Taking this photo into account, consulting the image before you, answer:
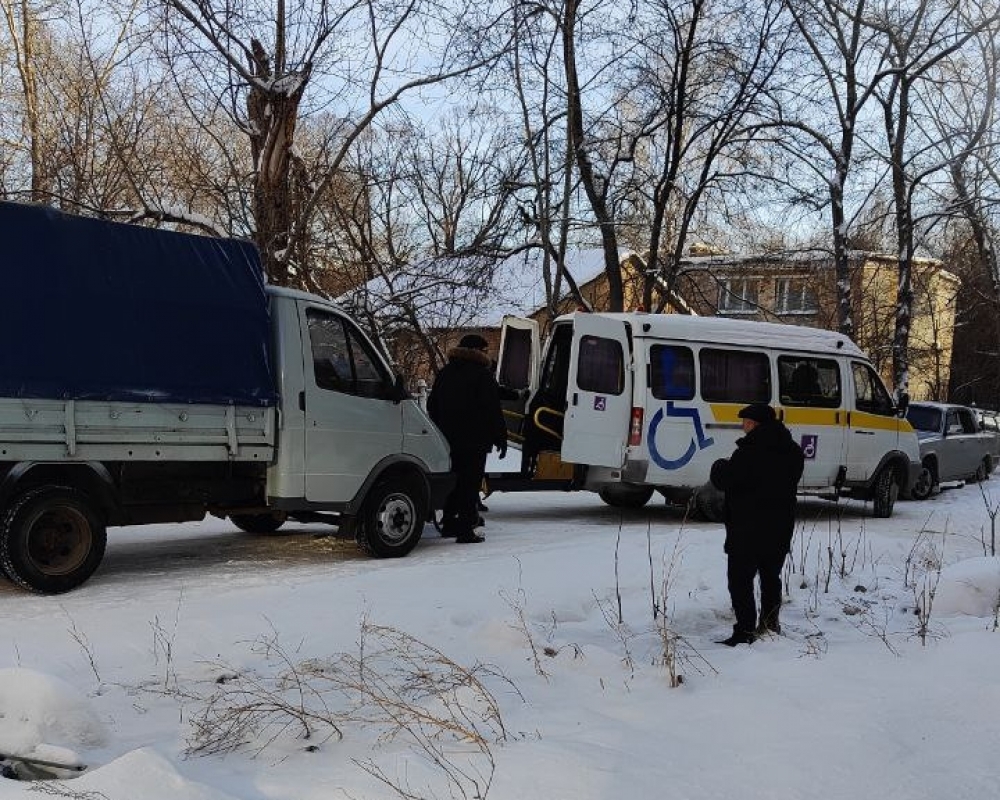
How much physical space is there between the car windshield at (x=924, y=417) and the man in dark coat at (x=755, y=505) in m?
12.9

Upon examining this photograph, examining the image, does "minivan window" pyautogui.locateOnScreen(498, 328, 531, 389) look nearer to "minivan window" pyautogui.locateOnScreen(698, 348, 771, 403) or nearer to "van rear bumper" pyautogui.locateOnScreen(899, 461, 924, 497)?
"minivan window" pyautogui.locateOnScreen(698, 348, 771, 403)

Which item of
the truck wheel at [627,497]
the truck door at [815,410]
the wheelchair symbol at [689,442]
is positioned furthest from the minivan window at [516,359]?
the truck door at [815,410]

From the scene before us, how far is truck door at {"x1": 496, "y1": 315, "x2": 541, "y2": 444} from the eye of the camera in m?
12.2

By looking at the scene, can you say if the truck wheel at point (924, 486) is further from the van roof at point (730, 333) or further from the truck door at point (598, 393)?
the truck door at point (598, 393)

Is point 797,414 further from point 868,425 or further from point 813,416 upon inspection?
point 868,425

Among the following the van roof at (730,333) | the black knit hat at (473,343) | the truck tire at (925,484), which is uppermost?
the van roof at (730,333)

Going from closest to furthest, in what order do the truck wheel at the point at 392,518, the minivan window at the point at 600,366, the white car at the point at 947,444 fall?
the truck wheel at the point at 392,518 → the minivan window at the point at 600,366 → the white car at the point at 947,444

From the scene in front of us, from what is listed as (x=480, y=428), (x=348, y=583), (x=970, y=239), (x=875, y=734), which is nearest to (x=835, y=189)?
(x=970, y=239)

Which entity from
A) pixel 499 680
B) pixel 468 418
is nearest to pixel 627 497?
pixel 468 418

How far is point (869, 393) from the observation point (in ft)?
44.1

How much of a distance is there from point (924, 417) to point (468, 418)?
11.6 meters

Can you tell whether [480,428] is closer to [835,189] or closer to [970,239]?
[835,189]

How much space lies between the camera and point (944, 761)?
3934 mm

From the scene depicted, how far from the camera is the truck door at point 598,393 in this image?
37.3 ft
